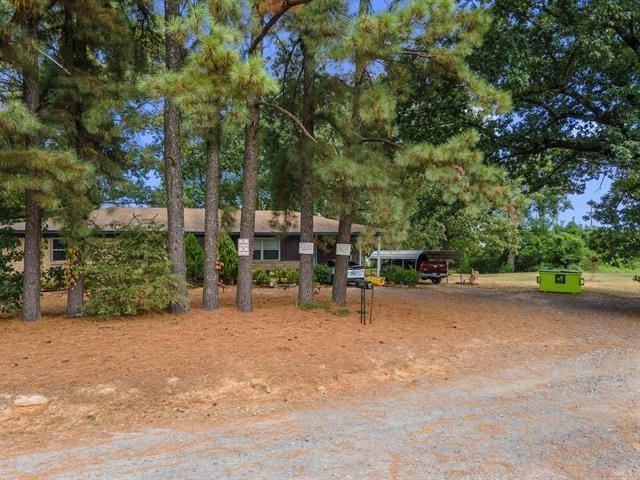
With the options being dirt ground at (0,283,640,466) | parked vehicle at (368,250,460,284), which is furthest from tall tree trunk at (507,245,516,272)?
dirt ground at (0,283,640,466)

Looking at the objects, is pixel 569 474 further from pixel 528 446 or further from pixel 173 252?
pixel 173 252

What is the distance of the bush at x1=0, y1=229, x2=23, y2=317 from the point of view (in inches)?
315

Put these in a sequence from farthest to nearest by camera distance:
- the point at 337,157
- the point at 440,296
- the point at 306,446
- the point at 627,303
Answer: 1. the point at 440,296
2. the point at 627,303
3. the point at 337,157
4. the point at 306,446

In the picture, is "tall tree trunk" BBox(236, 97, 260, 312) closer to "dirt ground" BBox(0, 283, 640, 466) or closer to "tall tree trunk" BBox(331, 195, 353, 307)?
"dirt ground" BBox(0, 283, 640, 466)

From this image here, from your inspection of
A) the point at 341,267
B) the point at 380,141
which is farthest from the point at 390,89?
the point at 341,267

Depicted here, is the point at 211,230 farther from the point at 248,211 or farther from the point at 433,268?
the point at 433,268

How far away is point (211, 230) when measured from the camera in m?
8.98

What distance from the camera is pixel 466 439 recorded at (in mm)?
3859

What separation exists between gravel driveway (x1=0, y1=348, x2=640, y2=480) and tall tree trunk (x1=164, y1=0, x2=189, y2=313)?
4.76 metres

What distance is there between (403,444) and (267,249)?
16.3m

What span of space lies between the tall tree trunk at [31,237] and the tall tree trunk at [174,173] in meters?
2.12

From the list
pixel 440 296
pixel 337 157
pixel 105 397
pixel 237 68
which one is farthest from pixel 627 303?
pixel 105 397

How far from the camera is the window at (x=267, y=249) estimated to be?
774 inches

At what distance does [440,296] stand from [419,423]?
11119 mm
